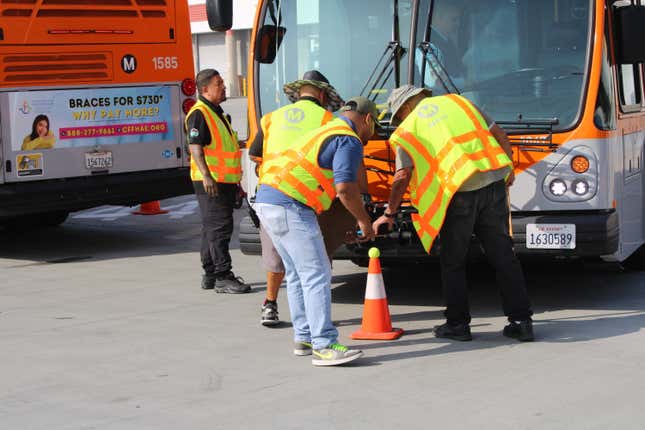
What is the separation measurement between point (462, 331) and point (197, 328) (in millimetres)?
1903

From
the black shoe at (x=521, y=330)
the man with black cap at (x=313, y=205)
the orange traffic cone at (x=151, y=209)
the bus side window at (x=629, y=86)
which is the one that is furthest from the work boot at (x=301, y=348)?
the orange traffic cone at (x=151, y=209)

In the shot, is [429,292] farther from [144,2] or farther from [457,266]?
[144,2]

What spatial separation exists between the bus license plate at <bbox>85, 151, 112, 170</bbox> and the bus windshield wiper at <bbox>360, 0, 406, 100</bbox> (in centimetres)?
447

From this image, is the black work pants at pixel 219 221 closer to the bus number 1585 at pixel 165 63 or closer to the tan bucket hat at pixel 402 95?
the tan bucket hat at pixel 402 95

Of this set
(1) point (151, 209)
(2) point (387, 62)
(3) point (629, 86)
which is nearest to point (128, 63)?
(1) point (151, 209)

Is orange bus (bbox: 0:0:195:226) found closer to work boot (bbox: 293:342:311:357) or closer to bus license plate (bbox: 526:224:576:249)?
work boot (bbox: 293:342:311:357)

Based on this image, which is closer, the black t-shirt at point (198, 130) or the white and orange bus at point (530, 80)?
the white and orange bus at point (530, 80)

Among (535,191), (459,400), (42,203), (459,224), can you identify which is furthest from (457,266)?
(42,203)

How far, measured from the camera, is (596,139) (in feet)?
26.1

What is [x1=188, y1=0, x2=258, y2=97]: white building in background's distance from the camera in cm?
5082

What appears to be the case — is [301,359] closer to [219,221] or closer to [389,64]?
[389,64]

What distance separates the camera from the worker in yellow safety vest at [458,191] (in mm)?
7180

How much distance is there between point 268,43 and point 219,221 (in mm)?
1509

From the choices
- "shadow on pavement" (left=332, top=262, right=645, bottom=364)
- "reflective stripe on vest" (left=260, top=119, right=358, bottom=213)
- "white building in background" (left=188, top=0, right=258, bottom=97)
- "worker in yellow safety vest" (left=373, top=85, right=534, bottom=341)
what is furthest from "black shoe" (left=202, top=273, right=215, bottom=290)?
"white building in background" (left=188, top=0, right=258, bottom=97)
